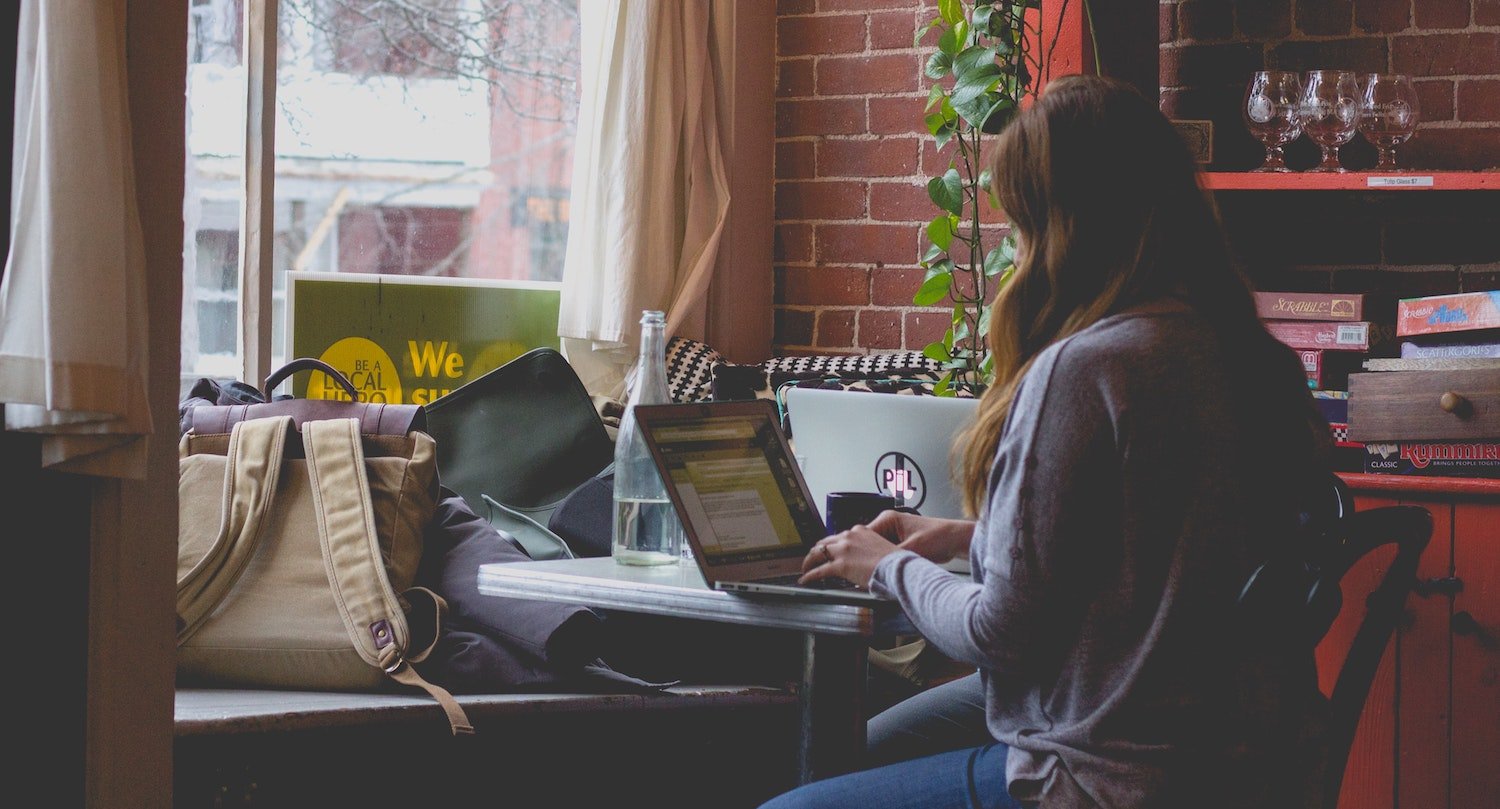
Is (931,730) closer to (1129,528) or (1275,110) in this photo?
(1129,528)

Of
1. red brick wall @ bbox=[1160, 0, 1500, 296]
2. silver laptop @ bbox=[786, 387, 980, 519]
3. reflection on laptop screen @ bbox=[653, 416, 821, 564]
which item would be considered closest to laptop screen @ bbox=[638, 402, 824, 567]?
reflection on laptop screen @ bbox=[653, 416, 821, 564]

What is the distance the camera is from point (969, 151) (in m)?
3.03

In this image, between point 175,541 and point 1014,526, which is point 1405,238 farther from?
point 175,541

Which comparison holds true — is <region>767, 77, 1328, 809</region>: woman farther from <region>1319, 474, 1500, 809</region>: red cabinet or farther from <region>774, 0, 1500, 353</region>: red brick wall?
<region>774, 0, 1500, 353</region>: red brick wall

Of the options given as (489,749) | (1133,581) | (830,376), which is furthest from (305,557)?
(830,376)

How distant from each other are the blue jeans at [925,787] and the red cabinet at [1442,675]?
1.28 meters

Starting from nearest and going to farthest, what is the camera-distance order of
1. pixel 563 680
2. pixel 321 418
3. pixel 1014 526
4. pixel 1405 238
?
pixel 1014 526, pixel 563 680, pixel 321 418, pixel 1405 238

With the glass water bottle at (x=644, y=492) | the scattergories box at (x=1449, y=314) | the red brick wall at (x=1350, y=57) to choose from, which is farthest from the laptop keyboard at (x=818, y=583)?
the red brick wall at (x=1350, y=57)

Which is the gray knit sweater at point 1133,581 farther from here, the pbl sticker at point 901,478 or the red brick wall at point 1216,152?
Result: the red brick wall at point 1216,152

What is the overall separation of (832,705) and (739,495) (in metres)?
0.24

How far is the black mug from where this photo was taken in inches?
64.4

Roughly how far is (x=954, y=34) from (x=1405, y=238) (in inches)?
37.3

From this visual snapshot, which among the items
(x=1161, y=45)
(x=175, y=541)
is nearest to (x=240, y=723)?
(x=175, y=541)

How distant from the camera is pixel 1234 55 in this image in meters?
2.88
